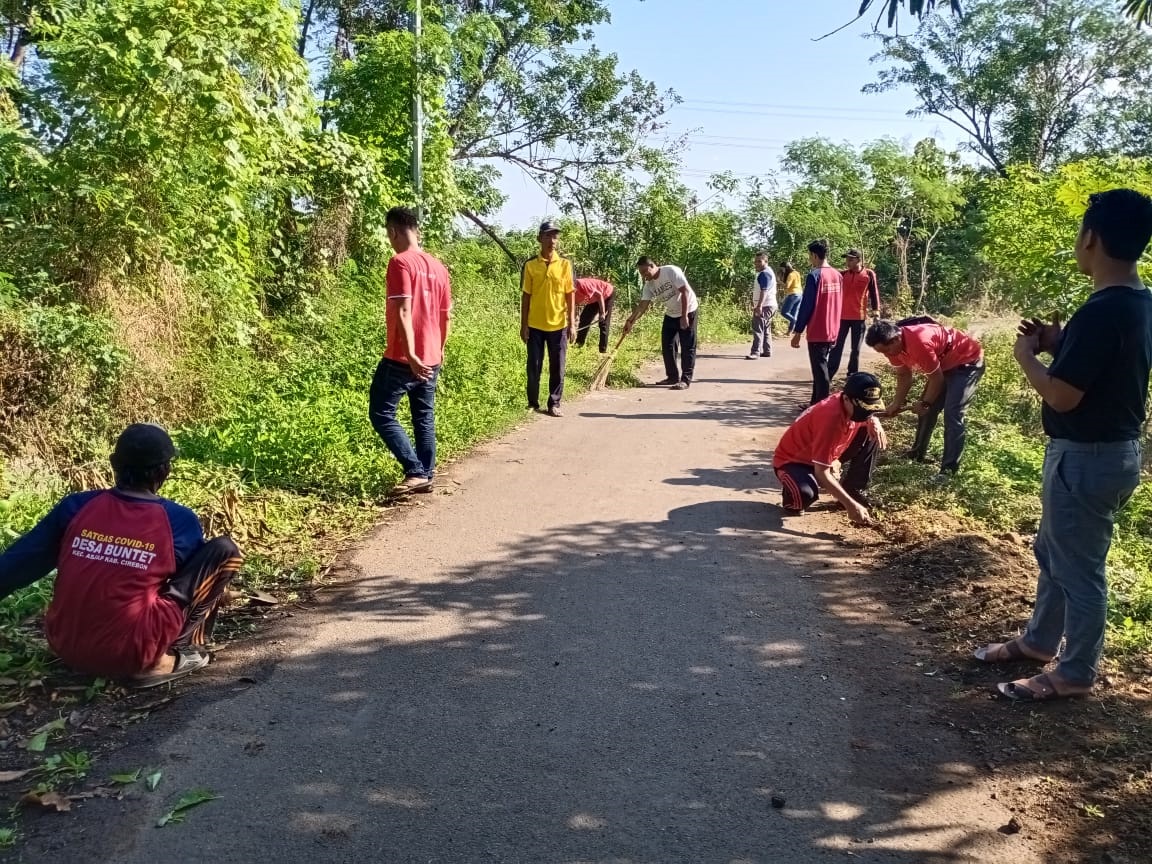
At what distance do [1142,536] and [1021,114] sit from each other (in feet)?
98.8

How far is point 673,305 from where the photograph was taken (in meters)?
11.1

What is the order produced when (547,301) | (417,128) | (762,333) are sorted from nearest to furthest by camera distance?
(547,301)
(417,128)
(762,333)

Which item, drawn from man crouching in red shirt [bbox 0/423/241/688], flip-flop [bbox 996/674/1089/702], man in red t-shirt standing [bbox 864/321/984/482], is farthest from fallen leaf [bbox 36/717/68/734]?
man in red t-shirt standing [bbox 864/321/984/482]

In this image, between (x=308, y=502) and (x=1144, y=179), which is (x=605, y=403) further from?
(x=1144, y=179)

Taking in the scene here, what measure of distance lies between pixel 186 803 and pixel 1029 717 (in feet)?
10.4

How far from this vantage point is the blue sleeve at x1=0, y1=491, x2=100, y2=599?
141 inches

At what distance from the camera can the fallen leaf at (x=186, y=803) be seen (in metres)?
2.91

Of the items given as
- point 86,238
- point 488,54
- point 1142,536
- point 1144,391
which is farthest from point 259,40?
point 488,54

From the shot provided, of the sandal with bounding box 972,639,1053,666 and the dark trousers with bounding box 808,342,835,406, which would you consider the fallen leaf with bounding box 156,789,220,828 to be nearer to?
the sandal with bounding box 972,639,1053,666

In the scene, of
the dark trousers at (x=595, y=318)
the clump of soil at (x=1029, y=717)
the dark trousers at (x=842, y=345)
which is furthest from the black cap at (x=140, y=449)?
the dark trousers at (x=595, y=318)

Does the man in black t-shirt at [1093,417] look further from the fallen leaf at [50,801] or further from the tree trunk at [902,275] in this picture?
Result: the tree trunk at [902,275]

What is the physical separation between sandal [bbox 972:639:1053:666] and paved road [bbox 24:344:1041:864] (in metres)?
0.29

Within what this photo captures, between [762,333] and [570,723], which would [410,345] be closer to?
[570,723]

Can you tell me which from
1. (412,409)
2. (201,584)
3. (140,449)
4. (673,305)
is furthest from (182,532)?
(673,305)
